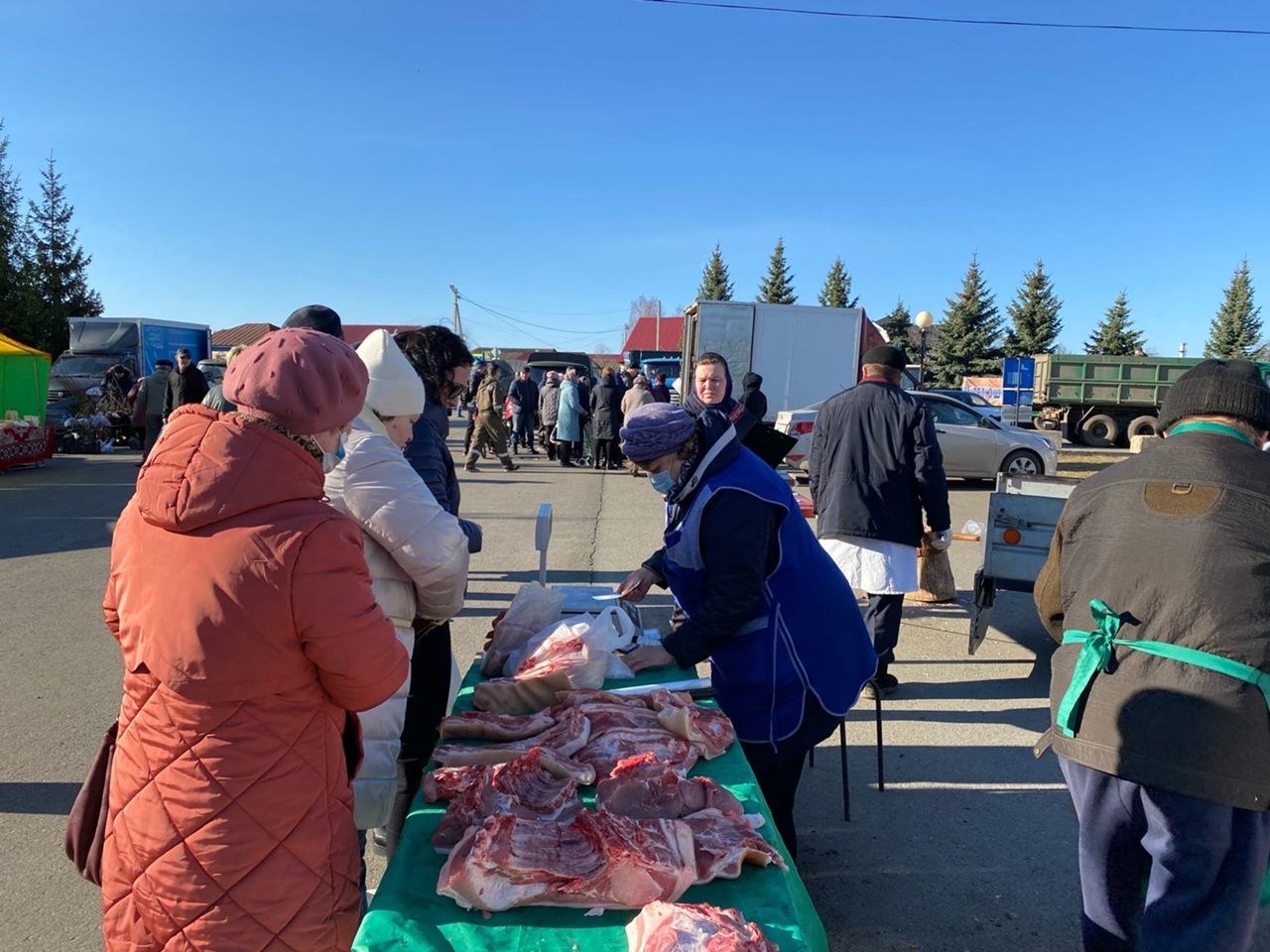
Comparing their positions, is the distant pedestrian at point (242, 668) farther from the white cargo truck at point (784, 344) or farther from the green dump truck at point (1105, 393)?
the green dump truck at point (1105, 393)

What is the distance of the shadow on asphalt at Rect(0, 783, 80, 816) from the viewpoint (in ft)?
12.2

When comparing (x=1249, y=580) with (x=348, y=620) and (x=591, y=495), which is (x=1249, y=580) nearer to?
(x=348, y=620)

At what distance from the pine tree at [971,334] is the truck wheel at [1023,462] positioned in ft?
115

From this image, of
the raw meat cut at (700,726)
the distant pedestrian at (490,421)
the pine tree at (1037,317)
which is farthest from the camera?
the pine tree at (1037,317)

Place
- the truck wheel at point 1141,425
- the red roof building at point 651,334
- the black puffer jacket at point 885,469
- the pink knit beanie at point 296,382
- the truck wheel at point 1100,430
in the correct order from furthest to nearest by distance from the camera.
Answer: the red roof building at point 651,334 < the truck wheel at point 1100,430 < the truck wheel at point 1141,425 < the black puffer jacket at point 885,469 < the pink knit beanie at point 296,382

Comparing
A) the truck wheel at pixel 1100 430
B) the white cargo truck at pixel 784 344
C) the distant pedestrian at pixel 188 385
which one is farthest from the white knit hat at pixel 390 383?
the truck wheel at pixel 1100 430

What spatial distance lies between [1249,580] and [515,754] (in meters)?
1.93

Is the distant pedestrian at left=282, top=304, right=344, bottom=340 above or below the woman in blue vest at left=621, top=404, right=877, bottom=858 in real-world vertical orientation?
above

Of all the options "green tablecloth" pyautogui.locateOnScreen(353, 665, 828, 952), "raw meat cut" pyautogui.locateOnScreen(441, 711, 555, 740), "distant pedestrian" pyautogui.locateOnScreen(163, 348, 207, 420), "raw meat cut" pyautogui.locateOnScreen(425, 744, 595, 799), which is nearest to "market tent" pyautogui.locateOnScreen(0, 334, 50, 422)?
"distant pedestrian" pyautogui.locateOnScreen(163, 348, 207, 420)

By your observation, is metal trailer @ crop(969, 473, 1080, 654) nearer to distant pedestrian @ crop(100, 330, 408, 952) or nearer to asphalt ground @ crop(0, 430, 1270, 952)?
asphalt ground @ crop(0, 430, 1270, 952)

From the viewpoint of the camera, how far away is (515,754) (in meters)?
2.46

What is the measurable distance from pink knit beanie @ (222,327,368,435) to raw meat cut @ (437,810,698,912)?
0.97 meters

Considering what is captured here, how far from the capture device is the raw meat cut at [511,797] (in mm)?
2061

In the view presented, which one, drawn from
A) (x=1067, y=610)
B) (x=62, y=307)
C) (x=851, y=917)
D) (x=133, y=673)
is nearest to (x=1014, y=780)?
(x=851, y=917)
